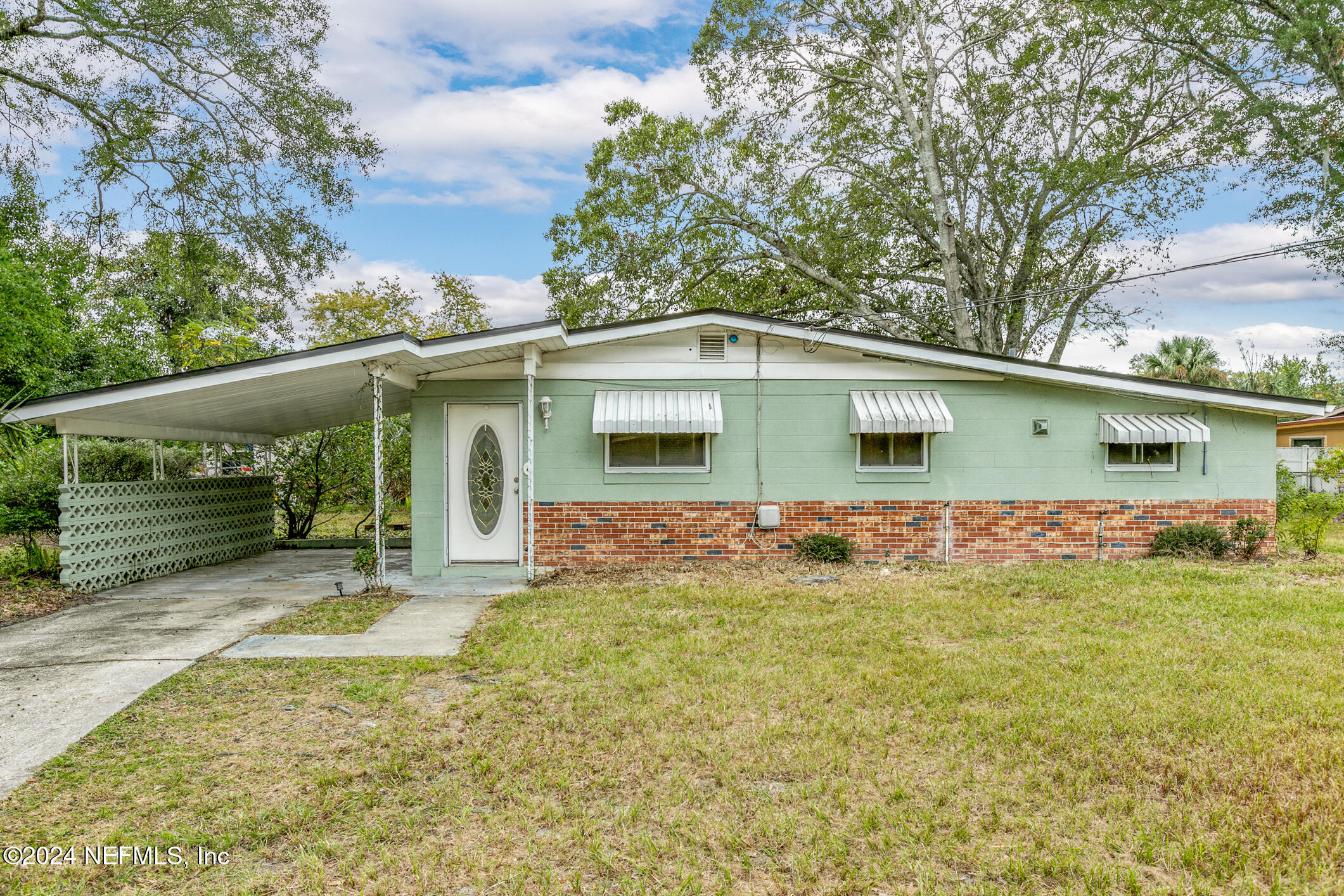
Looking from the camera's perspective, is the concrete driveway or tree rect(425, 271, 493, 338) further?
tree rect(425, 271, 493, 338)

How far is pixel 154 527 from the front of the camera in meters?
9.06

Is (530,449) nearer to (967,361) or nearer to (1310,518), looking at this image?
(967,361)

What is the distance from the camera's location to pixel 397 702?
14.7ft

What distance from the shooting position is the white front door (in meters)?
9.05

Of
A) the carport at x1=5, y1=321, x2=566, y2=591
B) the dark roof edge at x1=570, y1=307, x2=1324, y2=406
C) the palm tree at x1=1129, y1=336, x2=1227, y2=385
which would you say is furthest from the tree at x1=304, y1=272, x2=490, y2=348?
the palm tree at x1=1129, y1=336, x2=1227, y2=385

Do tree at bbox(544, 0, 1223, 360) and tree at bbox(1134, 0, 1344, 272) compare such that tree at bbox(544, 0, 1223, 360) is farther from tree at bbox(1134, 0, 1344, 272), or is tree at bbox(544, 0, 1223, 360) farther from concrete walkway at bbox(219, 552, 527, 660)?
concrete walkway at bbox(219, 552, 527, 660)

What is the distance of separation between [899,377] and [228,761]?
8321mm

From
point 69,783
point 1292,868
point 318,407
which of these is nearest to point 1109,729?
point 1292,868

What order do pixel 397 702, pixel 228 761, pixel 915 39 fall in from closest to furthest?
pixel 228 761
pixel 397 702
pixel 915 39

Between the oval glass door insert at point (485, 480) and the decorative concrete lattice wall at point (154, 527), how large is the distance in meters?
4.00

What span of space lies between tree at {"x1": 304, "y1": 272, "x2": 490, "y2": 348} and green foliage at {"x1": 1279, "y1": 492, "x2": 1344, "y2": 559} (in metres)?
18.7

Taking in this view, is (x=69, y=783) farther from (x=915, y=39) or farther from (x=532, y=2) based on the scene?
(x=915, y=39)

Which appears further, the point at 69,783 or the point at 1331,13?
the point at 1331,13

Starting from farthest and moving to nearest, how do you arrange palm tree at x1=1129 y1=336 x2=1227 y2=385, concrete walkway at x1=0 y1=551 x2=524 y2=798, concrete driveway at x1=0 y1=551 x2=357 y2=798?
palm tree at x1=1129 y1=336 x2=1227 y2=385
concrete walkway at x1=0 y1=551 x2=524 y2=798
concrete driveway at x1=0 y1=551 x2=357 y2=798
